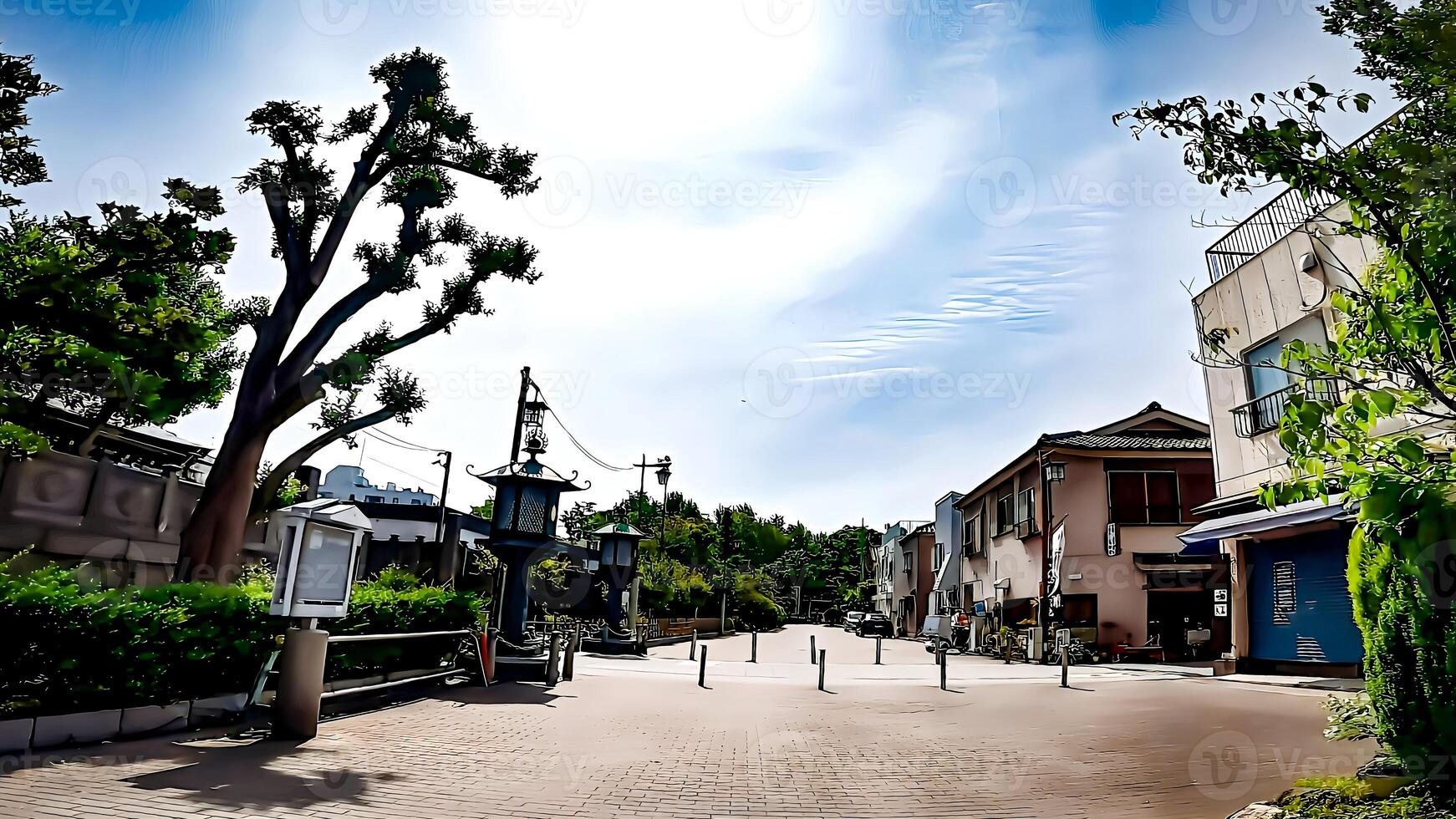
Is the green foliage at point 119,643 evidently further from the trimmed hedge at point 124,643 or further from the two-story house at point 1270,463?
the two-story house at point 1270,463

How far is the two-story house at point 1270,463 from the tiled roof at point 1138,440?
925 cm

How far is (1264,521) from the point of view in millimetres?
13828

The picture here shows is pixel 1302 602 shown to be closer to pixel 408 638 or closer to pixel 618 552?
pixel 408 638

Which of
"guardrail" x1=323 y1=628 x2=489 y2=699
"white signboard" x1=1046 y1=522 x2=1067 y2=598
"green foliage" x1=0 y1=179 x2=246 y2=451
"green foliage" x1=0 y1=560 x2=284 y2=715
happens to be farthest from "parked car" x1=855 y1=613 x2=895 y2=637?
"green foliage" x1=0 y1=560 x2=284 y2=715

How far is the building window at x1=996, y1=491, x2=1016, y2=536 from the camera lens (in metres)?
30.8

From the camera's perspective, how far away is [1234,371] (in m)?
16.0

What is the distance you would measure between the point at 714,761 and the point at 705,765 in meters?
0.20

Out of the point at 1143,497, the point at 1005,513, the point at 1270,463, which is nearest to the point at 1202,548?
the point at 1270,463

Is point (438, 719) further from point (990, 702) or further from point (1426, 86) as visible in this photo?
point (1426, 86)

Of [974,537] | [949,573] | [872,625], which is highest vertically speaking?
[974,537]

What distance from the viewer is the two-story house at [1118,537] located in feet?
80.1

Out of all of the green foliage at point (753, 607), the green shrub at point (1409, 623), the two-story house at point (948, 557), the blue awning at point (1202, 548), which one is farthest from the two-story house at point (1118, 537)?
the green foliage at point (753, 607)

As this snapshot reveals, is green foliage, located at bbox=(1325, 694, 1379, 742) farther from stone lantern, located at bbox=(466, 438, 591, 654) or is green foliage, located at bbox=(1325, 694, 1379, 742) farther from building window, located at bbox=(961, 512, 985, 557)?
building window, located at bbox=(961, 512, 985, 557)

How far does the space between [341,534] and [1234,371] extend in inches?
647
